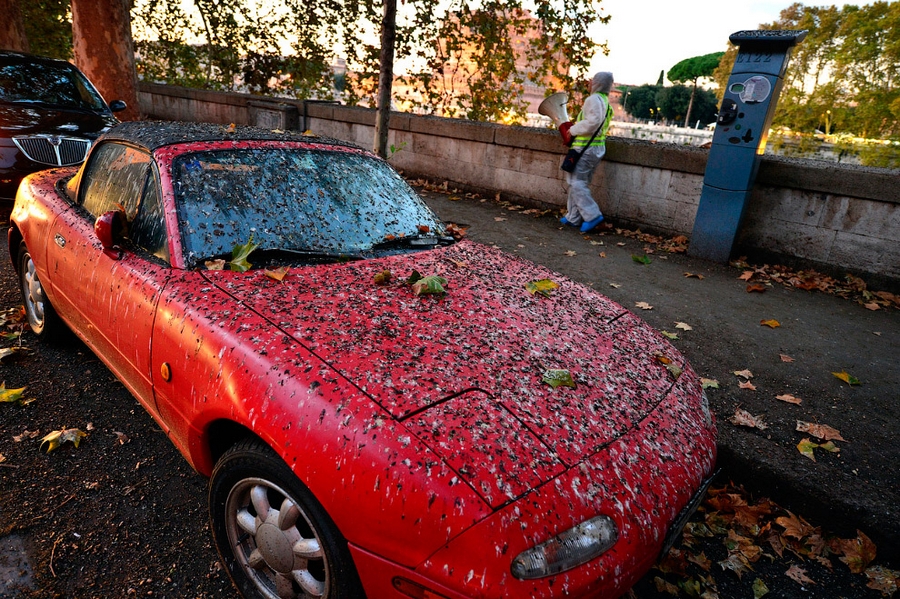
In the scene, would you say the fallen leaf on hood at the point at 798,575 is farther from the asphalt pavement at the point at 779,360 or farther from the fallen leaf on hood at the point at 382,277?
the fallen leaf on hood at the point at 382,277

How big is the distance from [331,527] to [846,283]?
620 cm

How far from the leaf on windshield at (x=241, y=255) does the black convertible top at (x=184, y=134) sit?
76cm

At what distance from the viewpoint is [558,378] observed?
6.40ft

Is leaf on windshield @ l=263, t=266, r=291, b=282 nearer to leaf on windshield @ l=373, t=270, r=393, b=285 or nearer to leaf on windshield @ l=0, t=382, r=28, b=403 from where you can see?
leaf on windshield @ l=373, t=270, r=393, b=285

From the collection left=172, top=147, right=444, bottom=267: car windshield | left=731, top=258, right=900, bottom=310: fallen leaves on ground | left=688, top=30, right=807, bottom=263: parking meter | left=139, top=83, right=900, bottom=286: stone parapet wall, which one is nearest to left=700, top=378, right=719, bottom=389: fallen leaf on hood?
left=172, top=147, right=444, bottom=267: car windshield

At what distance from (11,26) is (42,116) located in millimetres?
8403

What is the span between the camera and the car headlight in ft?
4.55

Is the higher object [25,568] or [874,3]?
[874,3]

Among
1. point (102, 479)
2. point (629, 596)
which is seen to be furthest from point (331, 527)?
point (102, 479)

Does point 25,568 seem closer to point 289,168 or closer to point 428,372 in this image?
point 428,372

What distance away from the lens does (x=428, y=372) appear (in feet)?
5.94

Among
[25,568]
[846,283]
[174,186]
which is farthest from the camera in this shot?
[846,283]

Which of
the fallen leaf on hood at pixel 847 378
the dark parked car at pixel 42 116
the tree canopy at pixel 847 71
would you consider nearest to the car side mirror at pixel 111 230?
the fallen leaf on hood at pixel 847 378

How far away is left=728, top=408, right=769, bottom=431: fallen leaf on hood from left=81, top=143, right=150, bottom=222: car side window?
349cm
